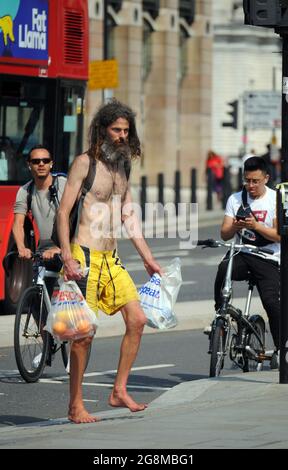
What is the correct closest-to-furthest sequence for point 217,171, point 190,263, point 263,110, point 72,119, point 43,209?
point 43,209 < point 72,119 < point 190,263 < point 263,110 < point 217,171

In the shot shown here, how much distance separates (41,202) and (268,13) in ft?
9.05

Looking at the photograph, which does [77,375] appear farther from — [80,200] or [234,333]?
[234,333]

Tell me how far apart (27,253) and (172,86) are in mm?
45867

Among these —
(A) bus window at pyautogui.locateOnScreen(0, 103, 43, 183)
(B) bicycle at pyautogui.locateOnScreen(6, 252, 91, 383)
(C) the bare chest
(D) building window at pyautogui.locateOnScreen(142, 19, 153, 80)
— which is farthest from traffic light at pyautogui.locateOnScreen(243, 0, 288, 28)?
(D) building window at pyautogui.locateOnScreen(142, 19, 153, 80)

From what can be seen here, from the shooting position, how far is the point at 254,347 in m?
12.5

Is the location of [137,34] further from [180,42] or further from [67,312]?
[67,312]

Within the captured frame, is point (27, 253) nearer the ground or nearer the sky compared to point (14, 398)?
nearer the sky

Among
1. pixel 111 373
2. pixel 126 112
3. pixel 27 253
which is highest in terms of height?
pixel 126 112

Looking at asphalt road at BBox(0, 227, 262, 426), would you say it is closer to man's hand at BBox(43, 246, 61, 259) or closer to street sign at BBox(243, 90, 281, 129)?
man's hand at BBox(43, 246, 61, 259)

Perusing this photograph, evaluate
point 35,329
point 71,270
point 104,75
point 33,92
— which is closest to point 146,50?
point 104,75

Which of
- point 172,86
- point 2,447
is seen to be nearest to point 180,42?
point 172,86

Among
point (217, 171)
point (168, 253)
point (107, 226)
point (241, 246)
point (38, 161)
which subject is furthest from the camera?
point (217, 171)

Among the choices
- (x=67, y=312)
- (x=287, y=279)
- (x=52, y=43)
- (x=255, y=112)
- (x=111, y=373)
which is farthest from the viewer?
(x=255, y=112)

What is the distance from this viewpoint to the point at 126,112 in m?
10.1
